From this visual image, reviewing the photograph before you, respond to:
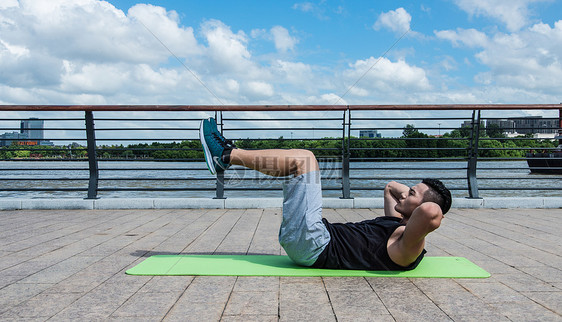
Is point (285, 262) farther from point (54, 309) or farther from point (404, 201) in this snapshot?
point (54, 309)

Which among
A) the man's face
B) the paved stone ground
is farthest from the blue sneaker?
the man's face

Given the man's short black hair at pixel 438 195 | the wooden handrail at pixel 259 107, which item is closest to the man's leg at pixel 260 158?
the man's short black hair at pixel 438 195

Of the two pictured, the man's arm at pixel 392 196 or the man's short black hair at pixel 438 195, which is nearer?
the man's short black hair at pixel 438 195

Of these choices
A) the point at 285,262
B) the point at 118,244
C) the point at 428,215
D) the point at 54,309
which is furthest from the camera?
the point at 118,244

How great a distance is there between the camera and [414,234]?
2381 mm

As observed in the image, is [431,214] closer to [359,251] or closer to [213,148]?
[359,251]

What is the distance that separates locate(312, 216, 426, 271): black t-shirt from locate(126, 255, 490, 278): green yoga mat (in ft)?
0.13

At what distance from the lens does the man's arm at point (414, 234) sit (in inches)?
90.7

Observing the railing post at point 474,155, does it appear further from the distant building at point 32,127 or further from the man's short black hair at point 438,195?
Result: the distant building at point 32,127

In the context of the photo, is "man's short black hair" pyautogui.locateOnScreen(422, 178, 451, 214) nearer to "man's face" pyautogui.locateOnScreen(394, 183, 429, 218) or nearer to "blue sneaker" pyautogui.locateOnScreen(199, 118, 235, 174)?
"man's face" pyautogui.locateOnScreen(394, 183, 429, 218)

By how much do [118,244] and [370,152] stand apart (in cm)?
470

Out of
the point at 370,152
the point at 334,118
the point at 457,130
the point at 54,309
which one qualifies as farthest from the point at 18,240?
the point at 457,130

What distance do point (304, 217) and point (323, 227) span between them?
147 millimetres

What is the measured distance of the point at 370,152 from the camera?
23.6ft
